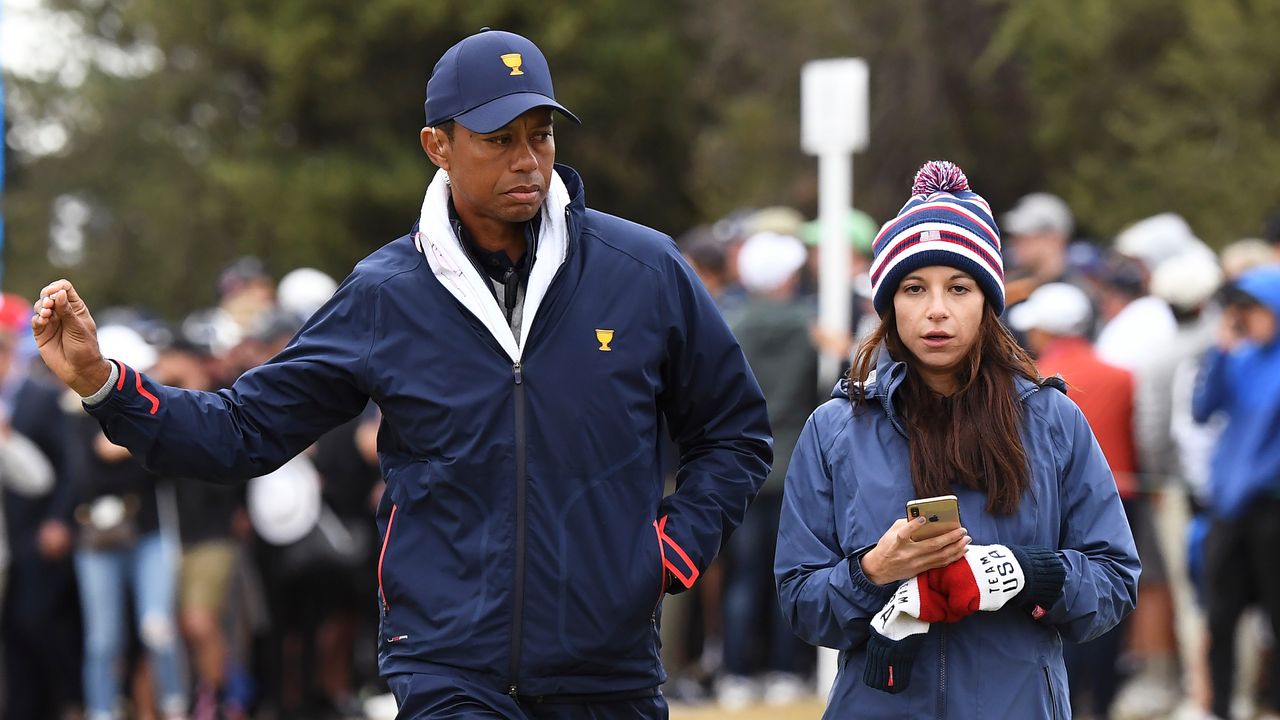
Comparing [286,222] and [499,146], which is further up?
[286,222]

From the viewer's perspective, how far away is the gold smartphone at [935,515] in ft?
13.4

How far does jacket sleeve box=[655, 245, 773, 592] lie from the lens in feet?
16.0

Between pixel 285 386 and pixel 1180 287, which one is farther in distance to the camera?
pixel 1180 287

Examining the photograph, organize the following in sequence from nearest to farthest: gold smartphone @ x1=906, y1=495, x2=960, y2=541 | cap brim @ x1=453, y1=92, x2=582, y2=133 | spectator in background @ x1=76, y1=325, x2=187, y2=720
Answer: gold smartphone @ x1=906, y1=495, x2=960, y2=541 < cap brim @ x1=453, y1=92, x2=582, y2=133 < spectator in background @ x1=76, y1=325, x2=187, y2=720

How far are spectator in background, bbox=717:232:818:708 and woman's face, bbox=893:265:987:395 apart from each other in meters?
6.51

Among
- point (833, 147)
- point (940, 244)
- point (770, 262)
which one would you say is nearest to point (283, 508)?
point (770, 262)

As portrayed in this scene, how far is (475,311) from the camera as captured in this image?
15.5 feet

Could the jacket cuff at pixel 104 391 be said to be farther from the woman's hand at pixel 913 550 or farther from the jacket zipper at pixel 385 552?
the woman's hand at pixel 913 550

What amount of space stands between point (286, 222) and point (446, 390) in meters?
Answer: 33.8

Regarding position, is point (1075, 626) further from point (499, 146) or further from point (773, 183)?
point (773, 183)

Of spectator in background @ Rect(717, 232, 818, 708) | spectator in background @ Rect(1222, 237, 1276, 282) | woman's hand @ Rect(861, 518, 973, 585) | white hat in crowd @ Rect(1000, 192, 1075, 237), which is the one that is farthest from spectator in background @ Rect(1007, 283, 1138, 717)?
woman's hand @ Rect(861, 518, 973, 585)

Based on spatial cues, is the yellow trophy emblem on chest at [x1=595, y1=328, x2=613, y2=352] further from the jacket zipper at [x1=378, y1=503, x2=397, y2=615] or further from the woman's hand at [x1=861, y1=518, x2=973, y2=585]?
the woman's hand at [x1=861, y1=518, x2=973, y2=585]

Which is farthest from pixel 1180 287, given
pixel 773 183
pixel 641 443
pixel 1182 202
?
pixel 773 183

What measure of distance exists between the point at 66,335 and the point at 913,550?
6.77 feet
